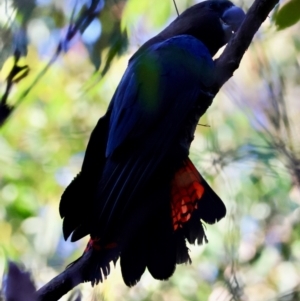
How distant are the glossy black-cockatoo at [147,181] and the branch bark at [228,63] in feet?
0.11

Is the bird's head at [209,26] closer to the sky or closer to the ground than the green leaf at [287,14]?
closer to the ground

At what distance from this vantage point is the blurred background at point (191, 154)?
3.08 feet

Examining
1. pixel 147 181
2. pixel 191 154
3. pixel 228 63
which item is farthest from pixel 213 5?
pixel 147 181

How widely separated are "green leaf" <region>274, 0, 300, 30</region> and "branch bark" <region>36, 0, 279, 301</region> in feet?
1.24

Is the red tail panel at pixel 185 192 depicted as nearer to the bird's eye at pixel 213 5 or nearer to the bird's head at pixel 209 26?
the bird's head at pixel 209 26

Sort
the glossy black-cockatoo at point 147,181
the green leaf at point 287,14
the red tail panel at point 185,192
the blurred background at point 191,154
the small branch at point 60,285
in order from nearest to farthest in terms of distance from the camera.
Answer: the green leaf at point 287,14, the blurred background at point 191,154, the small branch at point 60,285, the glossy black-cockatoo at point 147,181, the red tail panel at point 185,192

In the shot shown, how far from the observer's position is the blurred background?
3.08 ft

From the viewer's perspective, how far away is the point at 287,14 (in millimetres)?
711

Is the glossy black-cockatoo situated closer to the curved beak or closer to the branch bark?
the branch bark

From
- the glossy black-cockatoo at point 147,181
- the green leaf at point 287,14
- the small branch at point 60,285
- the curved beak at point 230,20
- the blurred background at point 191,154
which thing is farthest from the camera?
the curved beak at point 230,20

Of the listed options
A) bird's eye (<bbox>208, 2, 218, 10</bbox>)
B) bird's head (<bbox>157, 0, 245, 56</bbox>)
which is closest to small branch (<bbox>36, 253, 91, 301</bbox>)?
bird's head (<bbox>157, 0, 245, 56</bbox>)

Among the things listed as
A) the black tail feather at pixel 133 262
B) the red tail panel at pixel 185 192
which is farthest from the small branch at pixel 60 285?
the red tail panel at pixel 185 192

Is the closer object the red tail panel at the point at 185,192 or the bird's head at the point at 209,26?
the red tail panel at the point at 185,192

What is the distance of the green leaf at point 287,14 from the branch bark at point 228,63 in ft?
1.24
